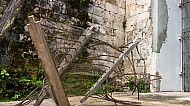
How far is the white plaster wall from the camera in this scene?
18.0 feet

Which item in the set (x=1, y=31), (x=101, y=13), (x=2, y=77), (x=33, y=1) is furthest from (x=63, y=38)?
(x=101, y=13)

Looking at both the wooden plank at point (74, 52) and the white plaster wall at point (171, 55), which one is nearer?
the wooden plank at point (74, 52)

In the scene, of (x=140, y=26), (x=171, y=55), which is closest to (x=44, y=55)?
(x=140, y=26)

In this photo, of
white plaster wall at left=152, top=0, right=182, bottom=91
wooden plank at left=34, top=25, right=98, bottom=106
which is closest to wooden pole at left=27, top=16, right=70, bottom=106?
wooden plank at left=34, top=25, right=98, bottom=106

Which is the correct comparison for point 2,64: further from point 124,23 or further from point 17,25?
point 124,23

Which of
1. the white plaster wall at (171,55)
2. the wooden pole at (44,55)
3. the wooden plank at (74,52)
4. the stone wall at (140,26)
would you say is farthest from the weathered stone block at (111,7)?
the wooden pole at (44,55)

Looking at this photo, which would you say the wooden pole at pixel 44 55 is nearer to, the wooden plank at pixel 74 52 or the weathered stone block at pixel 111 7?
the wooden plank at pixel 74 52

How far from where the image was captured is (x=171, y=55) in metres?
5.63

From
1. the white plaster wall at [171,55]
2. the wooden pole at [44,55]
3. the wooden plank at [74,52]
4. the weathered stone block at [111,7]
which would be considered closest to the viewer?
the wooden pole at [44,55]

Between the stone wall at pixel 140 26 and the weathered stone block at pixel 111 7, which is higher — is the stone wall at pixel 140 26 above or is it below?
below

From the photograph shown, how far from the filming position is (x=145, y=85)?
5418 mm

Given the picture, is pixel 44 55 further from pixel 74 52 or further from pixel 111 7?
pixel 111 7

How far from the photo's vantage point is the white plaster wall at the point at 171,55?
5.48m

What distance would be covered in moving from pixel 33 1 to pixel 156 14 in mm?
2533
